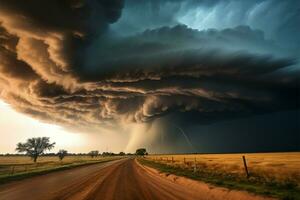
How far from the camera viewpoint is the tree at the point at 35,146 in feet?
421

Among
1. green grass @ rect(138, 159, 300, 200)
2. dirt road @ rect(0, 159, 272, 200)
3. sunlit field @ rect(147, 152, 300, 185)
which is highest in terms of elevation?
sunlit field @ rect(147, 152, 300, 185)

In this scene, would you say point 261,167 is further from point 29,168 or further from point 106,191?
point 29,168

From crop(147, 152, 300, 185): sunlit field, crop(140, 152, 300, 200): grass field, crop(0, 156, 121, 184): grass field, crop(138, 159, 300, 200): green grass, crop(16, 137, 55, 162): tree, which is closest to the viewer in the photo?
crop(138, 159, 300, 200): green grass

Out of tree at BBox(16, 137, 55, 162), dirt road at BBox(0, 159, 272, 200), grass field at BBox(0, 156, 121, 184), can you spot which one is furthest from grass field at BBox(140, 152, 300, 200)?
tree at BBox(16, 137, 55, 162)

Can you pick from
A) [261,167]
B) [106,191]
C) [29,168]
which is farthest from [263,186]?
[29,168]

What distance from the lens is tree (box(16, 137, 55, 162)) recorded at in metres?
128

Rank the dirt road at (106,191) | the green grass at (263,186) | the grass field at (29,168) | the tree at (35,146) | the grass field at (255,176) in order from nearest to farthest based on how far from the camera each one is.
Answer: the green grass at (263,186) < the dirt road at (106,191) < the grass field at (255,176) < the grass field at (29,168) < the tree at (35,146)

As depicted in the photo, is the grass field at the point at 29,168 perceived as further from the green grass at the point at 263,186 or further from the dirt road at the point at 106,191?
the green grass at the point at 263,186

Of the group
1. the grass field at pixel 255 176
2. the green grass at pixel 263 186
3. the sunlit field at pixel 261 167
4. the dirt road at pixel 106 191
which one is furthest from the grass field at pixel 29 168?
the sunlit field at pixel 261 167

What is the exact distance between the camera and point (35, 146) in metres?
131

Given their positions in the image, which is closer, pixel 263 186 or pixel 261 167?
pixel 263 186

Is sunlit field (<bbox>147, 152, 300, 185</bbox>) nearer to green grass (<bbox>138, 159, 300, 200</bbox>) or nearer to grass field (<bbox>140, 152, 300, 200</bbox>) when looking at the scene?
grass field (<bbox>140, 152, 300, 200</bbox>)

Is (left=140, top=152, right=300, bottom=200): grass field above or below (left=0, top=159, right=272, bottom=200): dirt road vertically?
above

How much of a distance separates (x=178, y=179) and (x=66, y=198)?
31.4ft
